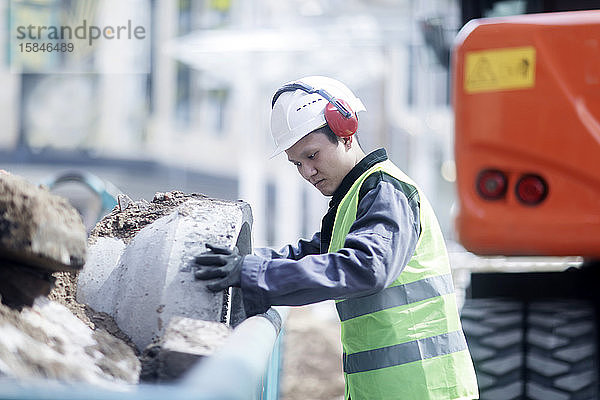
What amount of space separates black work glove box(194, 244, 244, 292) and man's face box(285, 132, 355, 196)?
0.43 meters

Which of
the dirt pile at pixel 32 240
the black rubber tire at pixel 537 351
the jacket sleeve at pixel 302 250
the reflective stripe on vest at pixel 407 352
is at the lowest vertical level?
the black rubber tire at pixel 537 351

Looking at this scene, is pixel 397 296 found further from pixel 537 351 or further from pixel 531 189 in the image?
pixel 537 351

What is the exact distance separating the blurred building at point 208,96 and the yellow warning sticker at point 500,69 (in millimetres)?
6787

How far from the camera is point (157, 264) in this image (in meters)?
1.98

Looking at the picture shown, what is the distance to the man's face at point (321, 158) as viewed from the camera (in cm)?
225

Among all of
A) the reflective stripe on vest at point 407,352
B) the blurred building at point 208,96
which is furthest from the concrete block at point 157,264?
the blurred building at point 208,96

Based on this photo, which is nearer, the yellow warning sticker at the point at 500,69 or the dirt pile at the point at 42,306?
the dirt pile at the point at 42,306

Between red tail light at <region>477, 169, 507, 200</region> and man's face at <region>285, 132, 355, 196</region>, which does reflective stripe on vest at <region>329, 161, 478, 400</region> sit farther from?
red tail light at <region>477, 169, 507, 200</region>

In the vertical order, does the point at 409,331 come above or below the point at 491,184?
below

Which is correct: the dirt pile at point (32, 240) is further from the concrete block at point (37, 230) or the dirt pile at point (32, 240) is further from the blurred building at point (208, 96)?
the blurred building at point (208, 96)

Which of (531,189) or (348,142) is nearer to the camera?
(348,142)

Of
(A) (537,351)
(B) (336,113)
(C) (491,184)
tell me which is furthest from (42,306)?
(A) (537,351)

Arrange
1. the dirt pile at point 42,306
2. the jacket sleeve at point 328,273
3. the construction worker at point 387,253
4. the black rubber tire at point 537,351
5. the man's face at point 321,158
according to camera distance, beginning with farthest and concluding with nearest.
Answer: the black rubber tire at point 537,351, the man's face at point 321,158, the construction worker at point 387,253, the jacket sleeve at point 328,273, the dirt pile at point 42,306

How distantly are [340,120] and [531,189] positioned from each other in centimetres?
85
